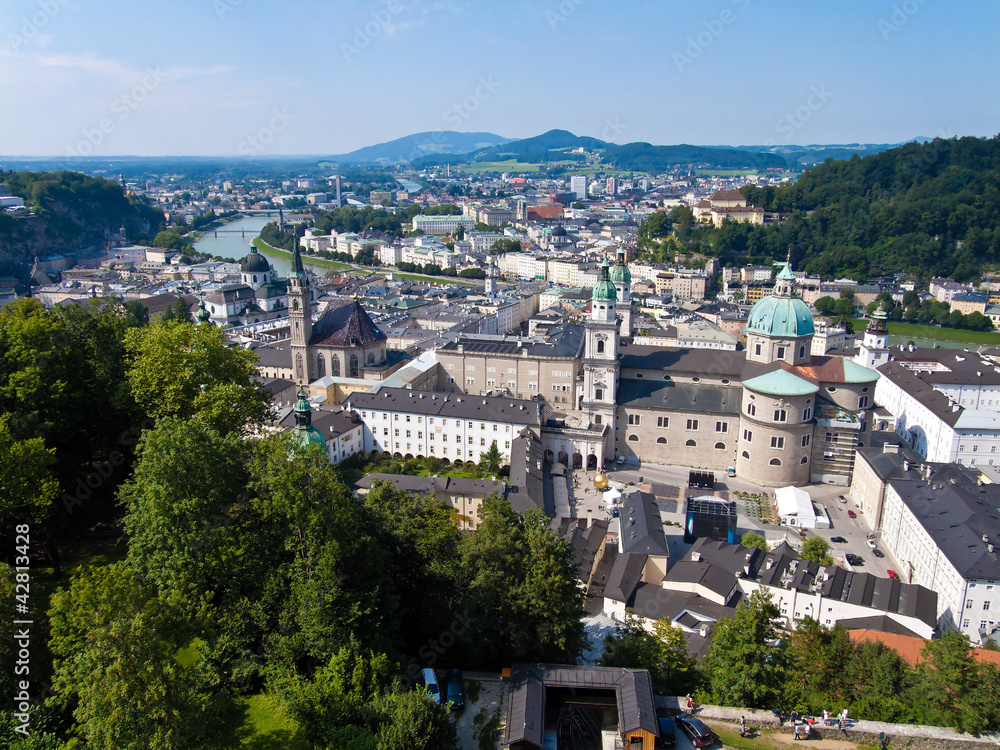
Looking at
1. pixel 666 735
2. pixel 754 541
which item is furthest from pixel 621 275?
pixel 666 735

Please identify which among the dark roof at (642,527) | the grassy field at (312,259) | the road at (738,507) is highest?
the grassy field at (312,259)

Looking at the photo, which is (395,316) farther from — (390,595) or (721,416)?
Result: (390,595)

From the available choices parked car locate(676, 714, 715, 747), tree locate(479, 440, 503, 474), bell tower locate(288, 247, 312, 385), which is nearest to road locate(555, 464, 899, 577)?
tree locate(479, 440, 503, 474)

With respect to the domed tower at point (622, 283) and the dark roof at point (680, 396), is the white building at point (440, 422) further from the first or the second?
the domed tower at point (622, 283)


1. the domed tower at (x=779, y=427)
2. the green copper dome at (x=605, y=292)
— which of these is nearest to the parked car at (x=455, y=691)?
the domed tower at (x=779, y=427)

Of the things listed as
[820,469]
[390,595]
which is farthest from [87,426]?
[820,469]

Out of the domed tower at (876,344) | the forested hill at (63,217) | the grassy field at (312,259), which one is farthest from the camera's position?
the grassy field at (312,259)
